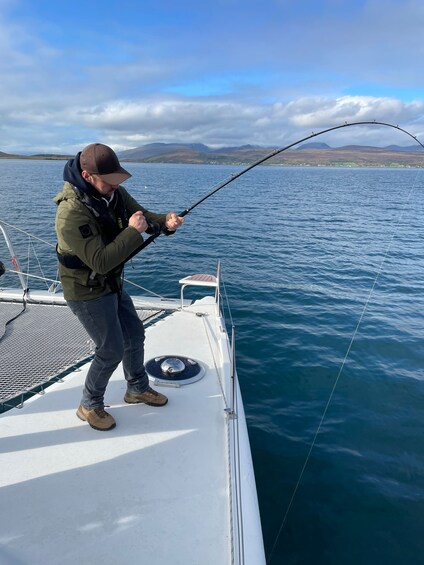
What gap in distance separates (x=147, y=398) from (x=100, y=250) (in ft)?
6.34

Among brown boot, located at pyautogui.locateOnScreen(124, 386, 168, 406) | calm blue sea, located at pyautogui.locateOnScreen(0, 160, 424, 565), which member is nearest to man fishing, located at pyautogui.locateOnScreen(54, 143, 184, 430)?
brown boot, located at pyautogui.locateOnScreen(124, 386, 168, 406)

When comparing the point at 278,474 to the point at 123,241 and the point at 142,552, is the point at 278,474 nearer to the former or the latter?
the point at 142,552

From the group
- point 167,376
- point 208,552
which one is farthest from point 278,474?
point 208,552

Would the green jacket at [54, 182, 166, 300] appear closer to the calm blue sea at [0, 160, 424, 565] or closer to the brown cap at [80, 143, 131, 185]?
the brown cap at [80, 143, 131, 185]

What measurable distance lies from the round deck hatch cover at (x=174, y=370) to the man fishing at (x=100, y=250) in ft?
3.12

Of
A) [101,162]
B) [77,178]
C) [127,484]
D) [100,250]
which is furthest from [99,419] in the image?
[101,162]

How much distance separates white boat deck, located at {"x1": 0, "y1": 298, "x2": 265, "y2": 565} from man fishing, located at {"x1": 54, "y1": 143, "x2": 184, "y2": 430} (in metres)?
0.37

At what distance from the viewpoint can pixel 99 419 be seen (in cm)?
366

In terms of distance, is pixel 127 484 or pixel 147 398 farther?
pixel 147 398

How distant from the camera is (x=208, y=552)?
2531 mm

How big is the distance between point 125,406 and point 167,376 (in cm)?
71

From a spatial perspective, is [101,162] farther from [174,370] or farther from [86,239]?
[174,370]

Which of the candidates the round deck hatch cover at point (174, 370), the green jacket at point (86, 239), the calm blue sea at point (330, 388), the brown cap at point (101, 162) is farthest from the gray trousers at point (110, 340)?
the calm blue sea at point (330, 388)

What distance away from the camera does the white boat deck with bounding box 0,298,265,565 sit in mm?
2529
